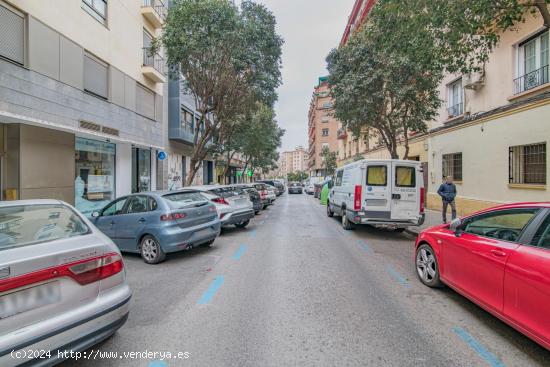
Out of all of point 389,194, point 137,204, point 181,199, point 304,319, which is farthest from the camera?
point 389,194

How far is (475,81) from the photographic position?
1131cm

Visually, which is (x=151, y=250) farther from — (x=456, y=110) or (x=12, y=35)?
(x=456, y=110)

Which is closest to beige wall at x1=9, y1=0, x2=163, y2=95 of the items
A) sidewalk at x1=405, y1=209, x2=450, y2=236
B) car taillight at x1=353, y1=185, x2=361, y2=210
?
car taillight at x1=353, y1=185, x2=361, y2=210

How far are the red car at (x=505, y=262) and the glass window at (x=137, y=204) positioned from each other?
226 inches

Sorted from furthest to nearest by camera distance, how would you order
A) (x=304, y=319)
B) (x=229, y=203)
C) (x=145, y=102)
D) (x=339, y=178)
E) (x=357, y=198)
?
(x=145, y=102), (x=339, y=178), (x=229, y=203), (x=357, y=198), (x=304, y=319)

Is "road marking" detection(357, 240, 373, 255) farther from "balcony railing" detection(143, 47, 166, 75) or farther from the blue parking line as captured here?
"balcony railing" detection(143, 47, 166, 75)

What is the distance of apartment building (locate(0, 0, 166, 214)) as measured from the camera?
8.16m

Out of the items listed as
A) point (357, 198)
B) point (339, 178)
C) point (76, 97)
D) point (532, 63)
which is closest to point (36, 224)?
point (357, 198)

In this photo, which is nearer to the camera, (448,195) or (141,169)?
(448,195)

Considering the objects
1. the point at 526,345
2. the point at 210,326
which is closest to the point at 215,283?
the point at 210,326

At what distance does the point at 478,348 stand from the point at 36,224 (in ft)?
15.3

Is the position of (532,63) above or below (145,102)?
below

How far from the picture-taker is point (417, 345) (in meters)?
2.90

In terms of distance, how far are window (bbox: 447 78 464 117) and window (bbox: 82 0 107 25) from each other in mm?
16153
